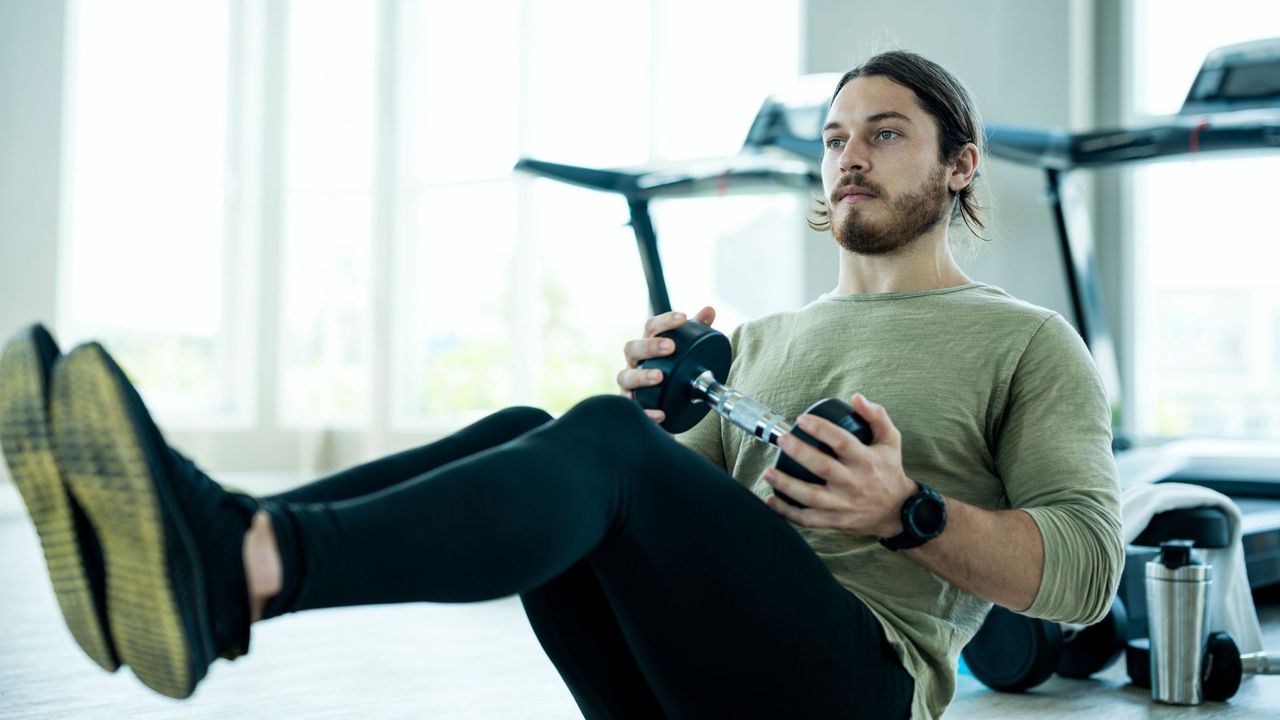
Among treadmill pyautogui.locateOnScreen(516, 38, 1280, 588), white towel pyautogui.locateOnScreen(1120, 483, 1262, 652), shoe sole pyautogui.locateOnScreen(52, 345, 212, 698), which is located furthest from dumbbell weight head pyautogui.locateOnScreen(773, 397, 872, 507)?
treadmill pyautogui.locateOnScreen(516, 38, 1280, 588)

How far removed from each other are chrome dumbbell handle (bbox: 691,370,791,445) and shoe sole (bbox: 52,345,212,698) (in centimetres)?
51

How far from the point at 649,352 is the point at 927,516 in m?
0.35

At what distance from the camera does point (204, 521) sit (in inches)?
31.4

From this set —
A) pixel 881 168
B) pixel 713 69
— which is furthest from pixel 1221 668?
pixel 713 69

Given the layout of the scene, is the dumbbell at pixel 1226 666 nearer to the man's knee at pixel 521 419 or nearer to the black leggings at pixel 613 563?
the black leggings at pixel 613 563

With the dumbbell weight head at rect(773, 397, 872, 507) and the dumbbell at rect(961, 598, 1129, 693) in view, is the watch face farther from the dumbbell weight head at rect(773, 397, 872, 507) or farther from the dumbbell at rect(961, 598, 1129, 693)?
the dumbbell at rect(961, 598, 1129, 693)

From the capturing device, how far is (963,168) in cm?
140

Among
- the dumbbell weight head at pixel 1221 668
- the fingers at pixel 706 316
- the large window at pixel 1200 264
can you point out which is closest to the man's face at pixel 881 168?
the fingers at pixel 706 316

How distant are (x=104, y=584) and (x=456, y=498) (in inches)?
10.0

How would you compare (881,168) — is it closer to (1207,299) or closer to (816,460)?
(816,460)

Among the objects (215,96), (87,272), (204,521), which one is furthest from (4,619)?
(215,96)

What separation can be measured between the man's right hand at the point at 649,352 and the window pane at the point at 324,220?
493 cm

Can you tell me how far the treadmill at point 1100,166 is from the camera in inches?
119

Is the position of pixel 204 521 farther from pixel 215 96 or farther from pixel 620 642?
pixel 215 96
